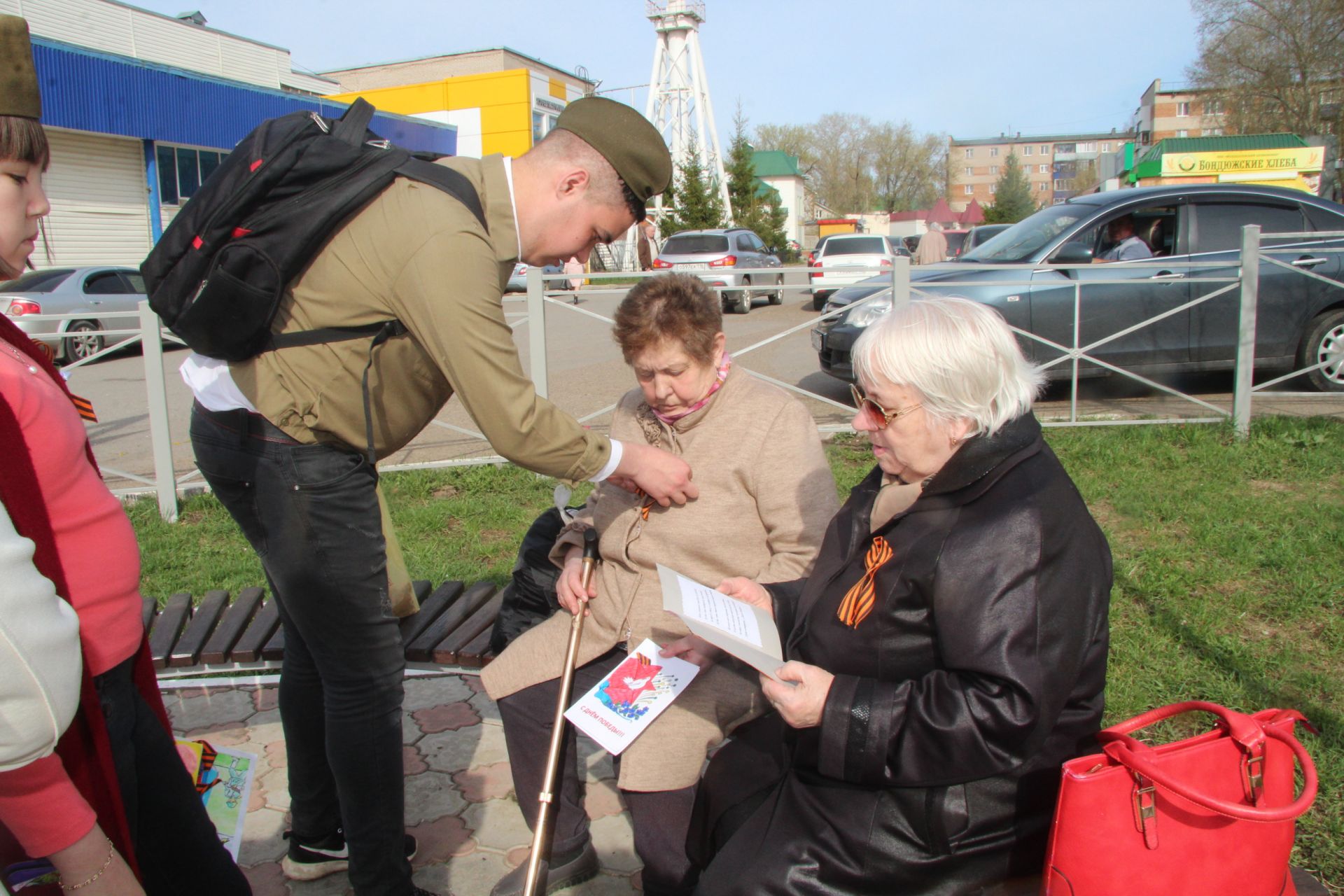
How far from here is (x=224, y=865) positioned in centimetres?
178

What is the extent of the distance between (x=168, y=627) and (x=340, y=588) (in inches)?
63.0

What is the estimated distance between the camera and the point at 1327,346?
8.05 meters

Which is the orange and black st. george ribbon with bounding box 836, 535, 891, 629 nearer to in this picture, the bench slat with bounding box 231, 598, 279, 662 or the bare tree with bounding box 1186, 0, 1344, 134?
the bench slat with bounding box 231, 598, 279, 662

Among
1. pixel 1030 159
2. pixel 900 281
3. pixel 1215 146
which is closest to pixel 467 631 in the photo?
pixel 900 281

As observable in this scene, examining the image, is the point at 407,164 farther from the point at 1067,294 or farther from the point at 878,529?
the point at 1067,294

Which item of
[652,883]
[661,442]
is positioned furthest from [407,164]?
[652,883]

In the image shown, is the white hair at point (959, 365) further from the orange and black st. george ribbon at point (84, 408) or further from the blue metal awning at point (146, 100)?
the blue metal awning at point (146, 100)

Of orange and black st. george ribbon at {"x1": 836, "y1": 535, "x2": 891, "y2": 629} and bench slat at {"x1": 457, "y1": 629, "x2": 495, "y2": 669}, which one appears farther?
bench slat at {"x1": 457, "y1": 629, "x2": 495, "y2": 669}

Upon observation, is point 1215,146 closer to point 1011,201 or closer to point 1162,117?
point 1011,201

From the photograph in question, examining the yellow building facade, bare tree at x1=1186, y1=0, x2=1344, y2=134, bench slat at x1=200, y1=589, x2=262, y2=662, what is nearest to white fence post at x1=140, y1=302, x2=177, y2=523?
bench slat at x1=200, y1=589, x2=262, y2=662

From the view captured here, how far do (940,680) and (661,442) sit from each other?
4.02ft

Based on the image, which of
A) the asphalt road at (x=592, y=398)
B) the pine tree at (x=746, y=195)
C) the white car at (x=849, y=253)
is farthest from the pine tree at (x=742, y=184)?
the asphalt road at (x=592, y=398)

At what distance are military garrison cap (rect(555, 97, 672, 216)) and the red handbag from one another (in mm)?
1474

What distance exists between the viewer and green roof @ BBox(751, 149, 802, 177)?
64688mm
